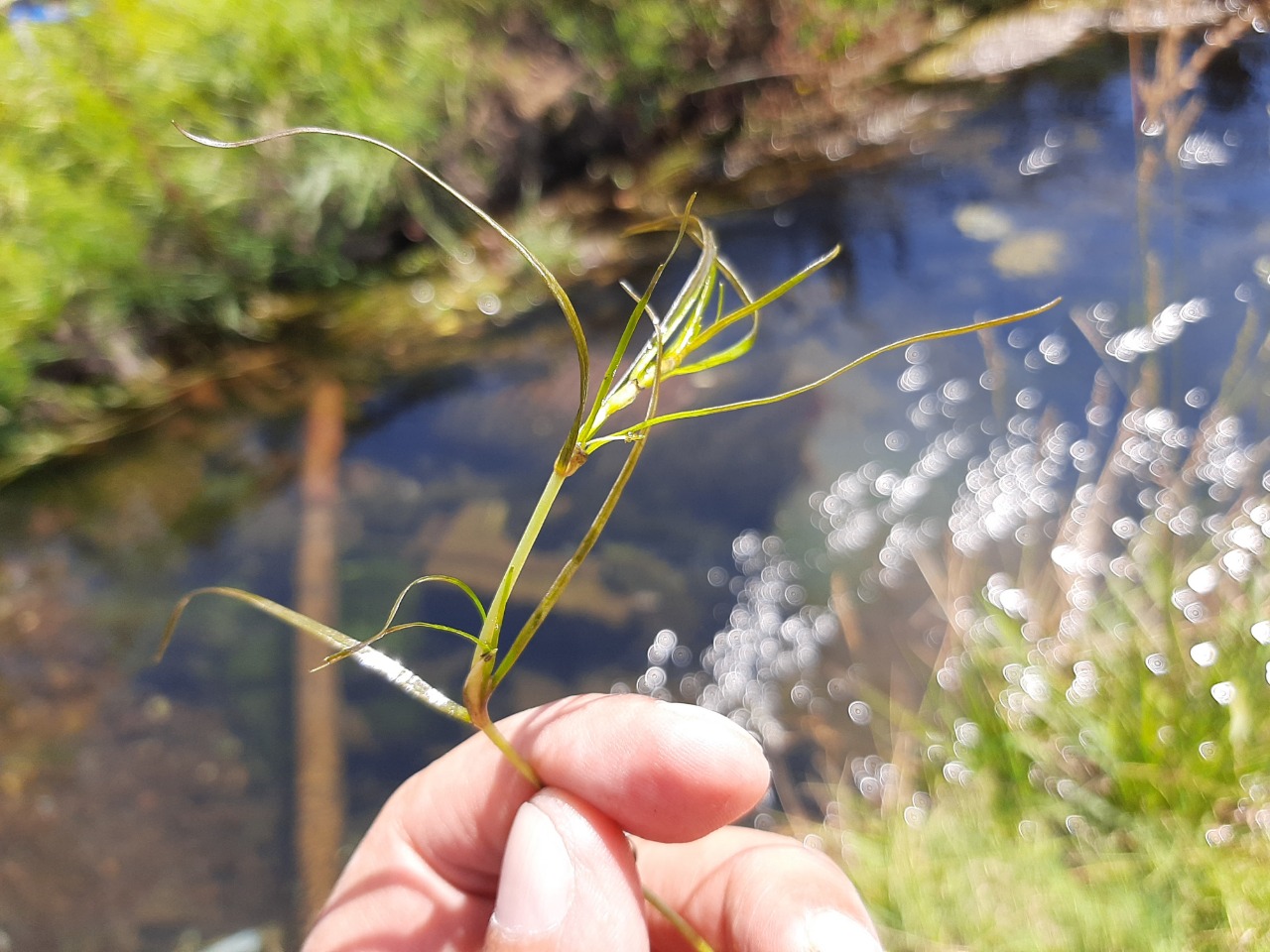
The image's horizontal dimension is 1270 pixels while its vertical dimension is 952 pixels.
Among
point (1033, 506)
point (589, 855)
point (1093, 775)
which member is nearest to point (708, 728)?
point (589, 855)

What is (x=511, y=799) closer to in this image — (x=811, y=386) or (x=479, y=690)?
(x=479, y=690)

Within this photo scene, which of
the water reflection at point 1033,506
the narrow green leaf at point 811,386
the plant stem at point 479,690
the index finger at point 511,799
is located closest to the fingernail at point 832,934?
the index finger at point 511,799

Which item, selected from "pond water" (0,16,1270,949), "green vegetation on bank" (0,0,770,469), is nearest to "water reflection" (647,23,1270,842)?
"pond water" (0,16,1270,949)

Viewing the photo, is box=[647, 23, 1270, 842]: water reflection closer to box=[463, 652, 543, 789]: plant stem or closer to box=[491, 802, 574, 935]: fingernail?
box=[491, 802, 574, 935]: fingernail

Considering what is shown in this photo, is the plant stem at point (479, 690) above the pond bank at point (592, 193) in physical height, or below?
above

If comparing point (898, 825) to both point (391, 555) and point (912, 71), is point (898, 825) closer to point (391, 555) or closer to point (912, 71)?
point (391, 555)

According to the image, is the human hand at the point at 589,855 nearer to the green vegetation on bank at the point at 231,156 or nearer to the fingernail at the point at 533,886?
the fingernail at the point at 533,886
